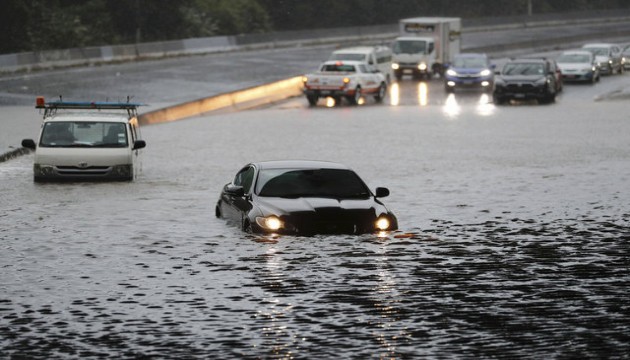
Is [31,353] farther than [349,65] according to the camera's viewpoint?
No

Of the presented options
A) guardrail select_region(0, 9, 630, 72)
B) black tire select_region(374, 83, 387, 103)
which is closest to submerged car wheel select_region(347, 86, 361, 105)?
black tire select_region(374, 83, 387, 103)

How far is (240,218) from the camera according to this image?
19656mm

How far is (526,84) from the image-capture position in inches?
2078

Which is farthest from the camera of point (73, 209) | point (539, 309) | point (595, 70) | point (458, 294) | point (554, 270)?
point (595, 70)

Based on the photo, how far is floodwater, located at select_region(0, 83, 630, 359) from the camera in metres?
12.3

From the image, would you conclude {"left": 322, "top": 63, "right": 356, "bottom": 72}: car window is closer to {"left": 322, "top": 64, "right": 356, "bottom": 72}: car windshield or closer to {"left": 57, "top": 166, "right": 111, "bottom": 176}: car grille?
{"left": 322, "top": 64, "right": 356, "bottom": 72}: car windshield

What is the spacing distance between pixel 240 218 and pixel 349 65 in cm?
3570

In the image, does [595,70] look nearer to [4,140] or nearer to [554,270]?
[4,140]

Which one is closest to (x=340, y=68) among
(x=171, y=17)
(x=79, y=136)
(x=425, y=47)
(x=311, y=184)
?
(x=425, y=47)

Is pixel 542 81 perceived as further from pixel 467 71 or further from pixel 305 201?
pixel 305 201

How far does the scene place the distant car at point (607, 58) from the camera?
69688 millimetres

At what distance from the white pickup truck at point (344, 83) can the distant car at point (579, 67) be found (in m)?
10.7

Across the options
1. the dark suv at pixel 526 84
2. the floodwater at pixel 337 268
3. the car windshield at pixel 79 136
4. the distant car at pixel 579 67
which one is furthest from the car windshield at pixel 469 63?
the car windshield at pixel 79 136

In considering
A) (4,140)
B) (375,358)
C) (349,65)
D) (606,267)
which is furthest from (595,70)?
(375,358)
